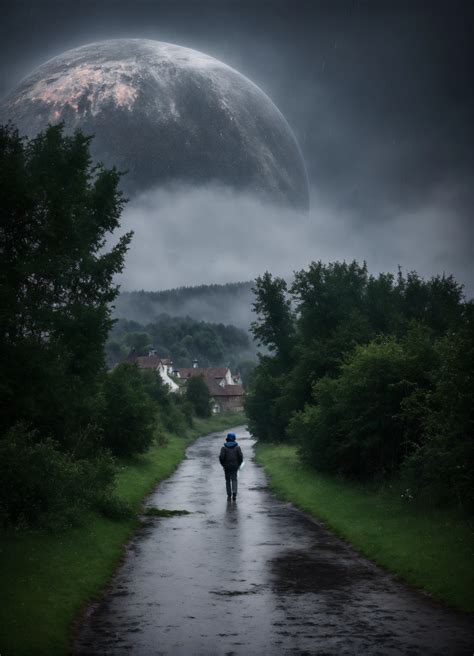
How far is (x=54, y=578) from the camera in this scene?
35.5 ft

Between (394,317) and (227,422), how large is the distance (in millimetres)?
64074

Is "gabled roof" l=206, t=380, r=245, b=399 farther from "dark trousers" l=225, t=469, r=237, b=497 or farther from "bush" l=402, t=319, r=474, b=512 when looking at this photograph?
"bush" l=402, t=319, r=474, b=512

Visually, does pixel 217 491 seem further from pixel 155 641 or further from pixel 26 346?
pixel 155 641

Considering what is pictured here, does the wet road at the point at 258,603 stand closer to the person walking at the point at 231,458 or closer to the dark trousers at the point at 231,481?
the person walking at the point at 231,458

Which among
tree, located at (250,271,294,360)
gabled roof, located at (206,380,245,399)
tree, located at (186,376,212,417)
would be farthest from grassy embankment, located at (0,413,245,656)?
gabled roof, located at (206,380,245,399)

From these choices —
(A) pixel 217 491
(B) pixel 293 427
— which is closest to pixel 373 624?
(A) pixel 217 491

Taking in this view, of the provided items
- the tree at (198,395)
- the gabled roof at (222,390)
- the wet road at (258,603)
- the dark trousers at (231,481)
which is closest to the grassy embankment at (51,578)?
the wet road at (258,603)

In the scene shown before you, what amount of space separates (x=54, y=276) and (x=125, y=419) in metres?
12.7

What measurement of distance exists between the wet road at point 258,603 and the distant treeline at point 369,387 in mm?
3562

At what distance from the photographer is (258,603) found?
984cm

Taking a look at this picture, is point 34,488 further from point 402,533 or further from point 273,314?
point 273,314

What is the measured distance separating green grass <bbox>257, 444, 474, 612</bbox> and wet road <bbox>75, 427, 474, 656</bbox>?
1.46 ft

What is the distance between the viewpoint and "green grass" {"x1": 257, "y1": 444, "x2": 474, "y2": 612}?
10.7m

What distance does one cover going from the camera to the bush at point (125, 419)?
3447 cm
